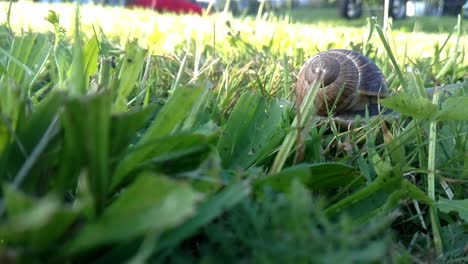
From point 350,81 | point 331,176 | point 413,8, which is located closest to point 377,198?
point 331,176

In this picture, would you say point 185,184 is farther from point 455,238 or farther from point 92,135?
point 455,238

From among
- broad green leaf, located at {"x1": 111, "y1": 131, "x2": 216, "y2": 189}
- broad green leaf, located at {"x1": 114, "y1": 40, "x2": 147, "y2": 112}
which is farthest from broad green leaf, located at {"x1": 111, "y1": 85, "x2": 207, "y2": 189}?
broad green leaf, located at {"x1": 114, "y1": 40, "x2": 147, "y2": 112}

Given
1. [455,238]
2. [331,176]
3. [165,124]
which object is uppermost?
[165,124]

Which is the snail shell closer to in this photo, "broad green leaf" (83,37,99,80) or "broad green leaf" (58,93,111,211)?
"broad green leaf" (83,37,99,80)

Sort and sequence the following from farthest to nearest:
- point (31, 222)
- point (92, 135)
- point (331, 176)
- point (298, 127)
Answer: point (331, 176)
point (298, 127)
point (92, 135)
point (31, 222)

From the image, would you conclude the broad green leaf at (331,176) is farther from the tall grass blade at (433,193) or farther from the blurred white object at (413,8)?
the blurred white object at (413,8)

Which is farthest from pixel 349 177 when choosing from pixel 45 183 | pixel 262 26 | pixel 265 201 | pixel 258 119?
pixel 262 26

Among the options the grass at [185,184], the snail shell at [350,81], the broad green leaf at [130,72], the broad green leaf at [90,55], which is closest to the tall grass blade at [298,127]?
the grass at [185,184]
